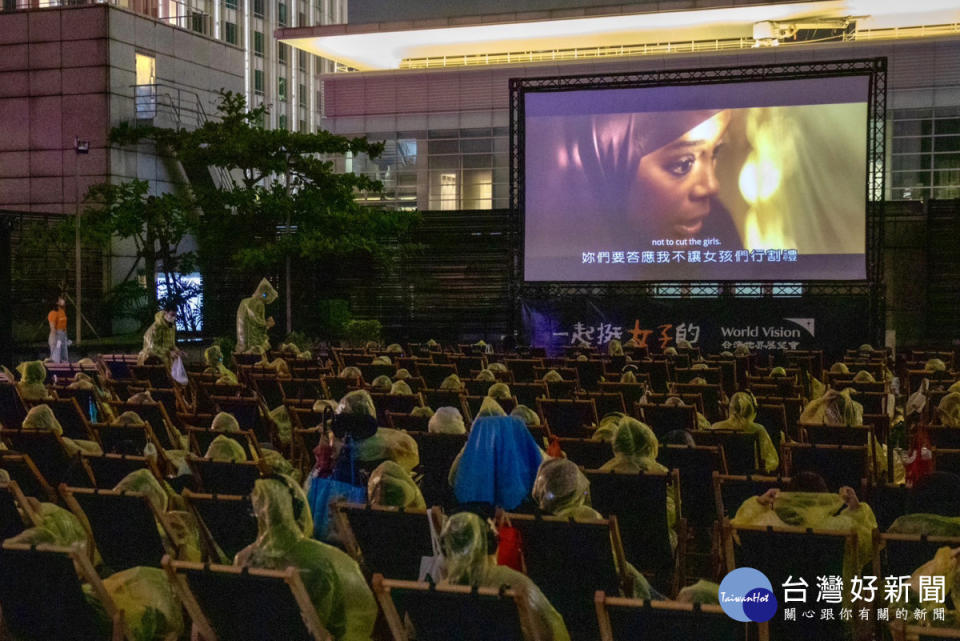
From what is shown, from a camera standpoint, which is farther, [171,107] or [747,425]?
[171,107]

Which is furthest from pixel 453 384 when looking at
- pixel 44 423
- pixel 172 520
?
pixel 172 520

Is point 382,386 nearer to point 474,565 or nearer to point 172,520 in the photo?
point 172,520

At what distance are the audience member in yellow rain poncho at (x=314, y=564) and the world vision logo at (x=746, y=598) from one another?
1.17 meters

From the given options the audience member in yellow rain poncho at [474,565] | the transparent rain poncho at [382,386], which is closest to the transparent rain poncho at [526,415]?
the transparent rain poncho at [382,386]

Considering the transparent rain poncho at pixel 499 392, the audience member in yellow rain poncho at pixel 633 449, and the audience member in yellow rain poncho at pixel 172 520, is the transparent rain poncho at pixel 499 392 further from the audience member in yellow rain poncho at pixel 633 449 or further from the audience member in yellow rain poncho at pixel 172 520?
the audience member in yellow rain poncho at pixel 172 520

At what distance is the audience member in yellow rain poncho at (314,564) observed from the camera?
12.0ft

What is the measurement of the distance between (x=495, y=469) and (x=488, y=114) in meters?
22.9

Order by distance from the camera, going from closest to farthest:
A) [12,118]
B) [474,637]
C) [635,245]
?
[474,637] → [635,245] → [12,118]

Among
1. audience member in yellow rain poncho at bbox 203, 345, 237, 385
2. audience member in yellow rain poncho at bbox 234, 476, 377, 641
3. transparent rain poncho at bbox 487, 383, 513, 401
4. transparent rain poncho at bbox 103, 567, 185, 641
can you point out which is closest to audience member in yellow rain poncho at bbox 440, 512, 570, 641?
audience member in yellow rain poncho at bbox 234, 476, 377, 641

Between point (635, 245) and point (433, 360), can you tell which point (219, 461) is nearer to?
point (433, 360)

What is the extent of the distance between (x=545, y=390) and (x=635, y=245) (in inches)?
346

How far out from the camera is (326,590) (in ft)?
11.9

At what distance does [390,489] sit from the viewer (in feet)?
15.4

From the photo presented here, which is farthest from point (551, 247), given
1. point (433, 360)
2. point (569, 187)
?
point (433, 360)
